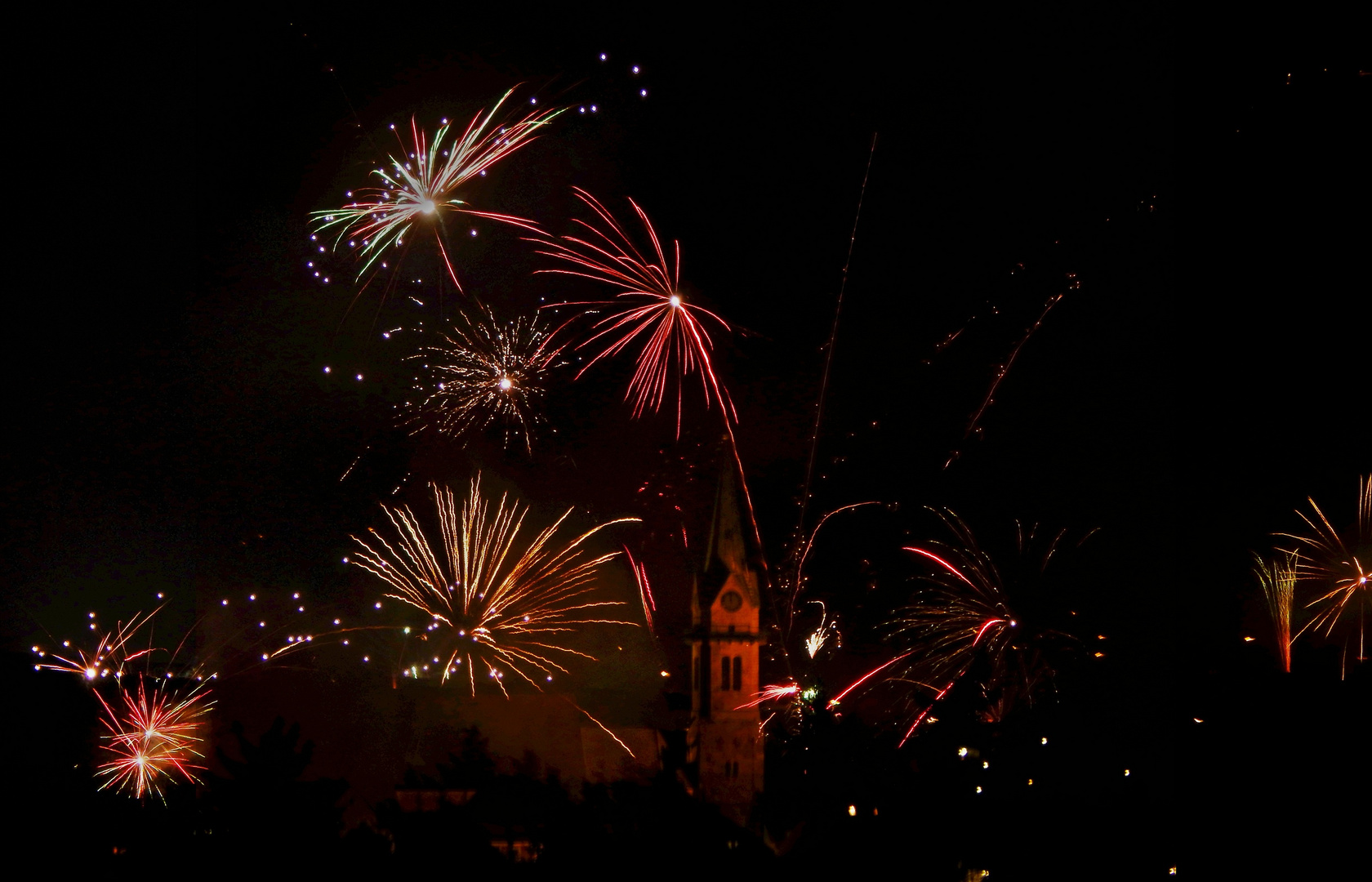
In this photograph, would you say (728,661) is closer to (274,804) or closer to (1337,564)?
(1337,564)

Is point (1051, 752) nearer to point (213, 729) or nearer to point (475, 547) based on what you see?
point (475, 547)

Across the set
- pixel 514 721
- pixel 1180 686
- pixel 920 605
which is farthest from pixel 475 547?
pixel 1180 686

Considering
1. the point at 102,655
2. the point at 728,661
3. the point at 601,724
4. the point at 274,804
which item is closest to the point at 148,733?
the point at 102,655

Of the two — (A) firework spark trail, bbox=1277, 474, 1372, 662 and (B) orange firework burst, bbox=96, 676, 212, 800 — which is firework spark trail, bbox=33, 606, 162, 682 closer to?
(B) orange firework burst, bbox=96, 676, 212, 800

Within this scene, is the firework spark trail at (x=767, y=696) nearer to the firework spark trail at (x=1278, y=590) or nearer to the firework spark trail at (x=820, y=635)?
the firework spark trail at (x=820, y=635)

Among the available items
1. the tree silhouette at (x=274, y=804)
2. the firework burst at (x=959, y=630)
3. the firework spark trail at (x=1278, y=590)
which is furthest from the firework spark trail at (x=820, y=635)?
the tree silhouette at (x=274, y=804)

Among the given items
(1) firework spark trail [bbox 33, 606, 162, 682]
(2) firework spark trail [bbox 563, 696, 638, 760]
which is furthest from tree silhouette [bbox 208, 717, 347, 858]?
(2) firework spark trail [bbox 563, 696, 638, 760]
